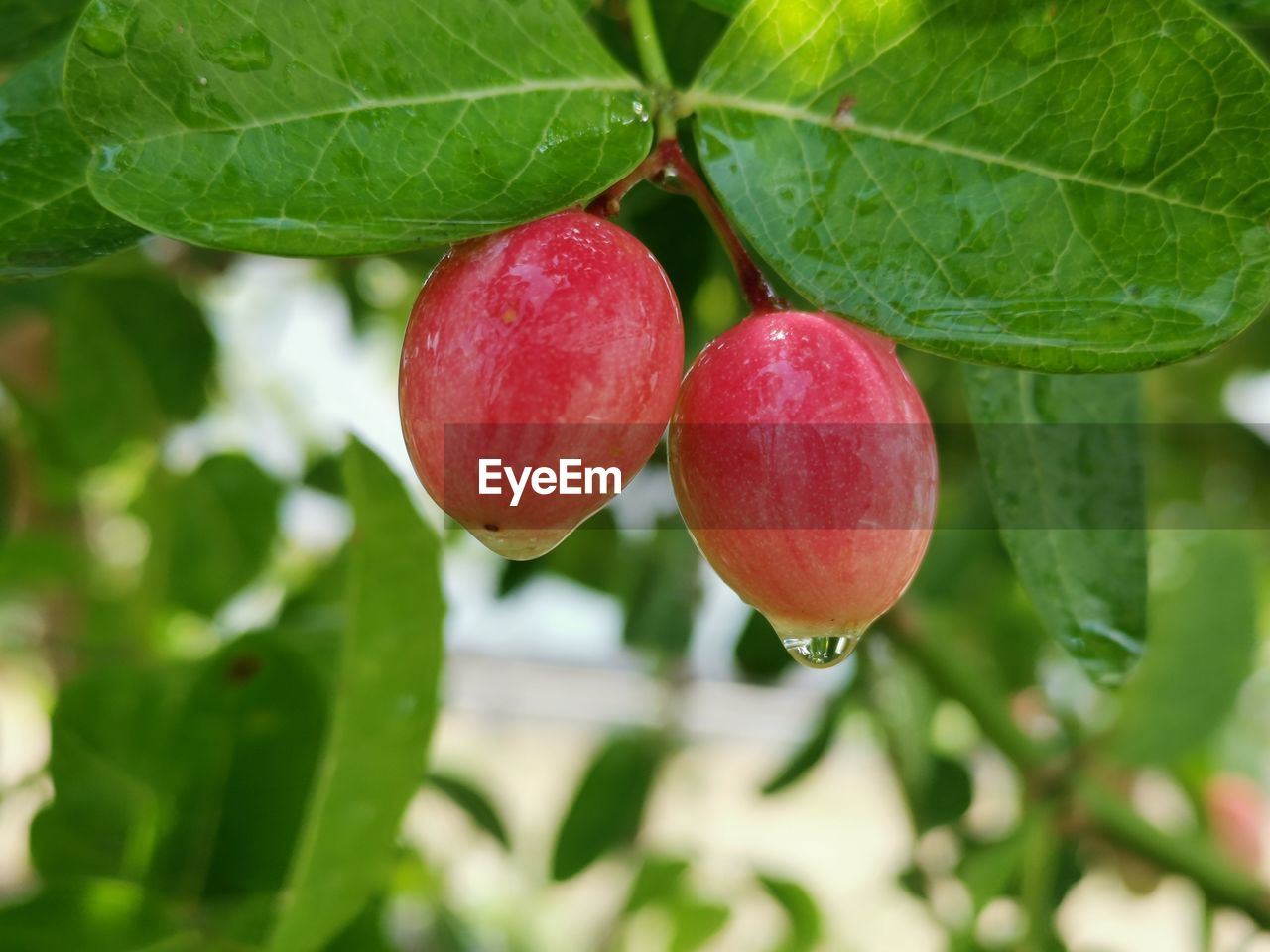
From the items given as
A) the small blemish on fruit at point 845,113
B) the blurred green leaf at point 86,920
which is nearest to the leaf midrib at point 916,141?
the small blemish on fruit at point 845,113

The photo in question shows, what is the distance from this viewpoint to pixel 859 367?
0.54 meters

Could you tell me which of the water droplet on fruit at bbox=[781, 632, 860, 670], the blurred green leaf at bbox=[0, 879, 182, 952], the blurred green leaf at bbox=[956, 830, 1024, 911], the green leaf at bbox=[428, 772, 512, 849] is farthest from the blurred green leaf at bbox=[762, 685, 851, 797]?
the water droplet on fruit at bbox=[781, 632, 860, 670]

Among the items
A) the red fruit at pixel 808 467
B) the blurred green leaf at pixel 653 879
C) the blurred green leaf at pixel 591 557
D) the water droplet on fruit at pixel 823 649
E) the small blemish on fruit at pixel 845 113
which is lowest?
the blurred green leaf at pixel 653 879

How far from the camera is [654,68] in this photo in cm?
59

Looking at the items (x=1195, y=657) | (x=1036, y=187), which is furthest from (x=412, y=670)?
(x=1195, y=657)

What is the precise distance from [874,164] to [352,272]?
130 cm

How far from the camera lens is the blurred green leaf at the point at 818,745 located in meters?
1.38

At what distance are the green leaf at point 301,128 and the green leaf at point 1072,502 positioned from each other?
31 cm

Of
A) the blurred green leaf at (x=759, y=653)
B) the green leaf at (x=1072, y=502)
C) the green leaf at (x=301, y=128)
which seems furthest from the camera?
the blurred green leaf at (x=759, y=653)

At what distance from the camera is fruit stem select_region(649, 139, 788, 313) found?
1.85ft

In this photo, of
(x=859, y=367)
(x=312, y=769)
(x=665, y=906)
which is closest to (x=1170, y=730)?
(x=665, y=906)

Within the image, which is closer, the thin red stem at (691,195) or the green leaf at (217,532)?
the thin red stem at (691,195)

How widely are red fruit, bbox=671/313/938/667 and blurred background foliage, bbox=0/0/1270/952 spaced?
0.76ft

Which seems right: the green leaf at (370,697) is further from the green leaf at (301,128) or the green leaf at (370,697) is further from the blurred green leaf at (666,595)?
the blurred green leaf at (666,595)
